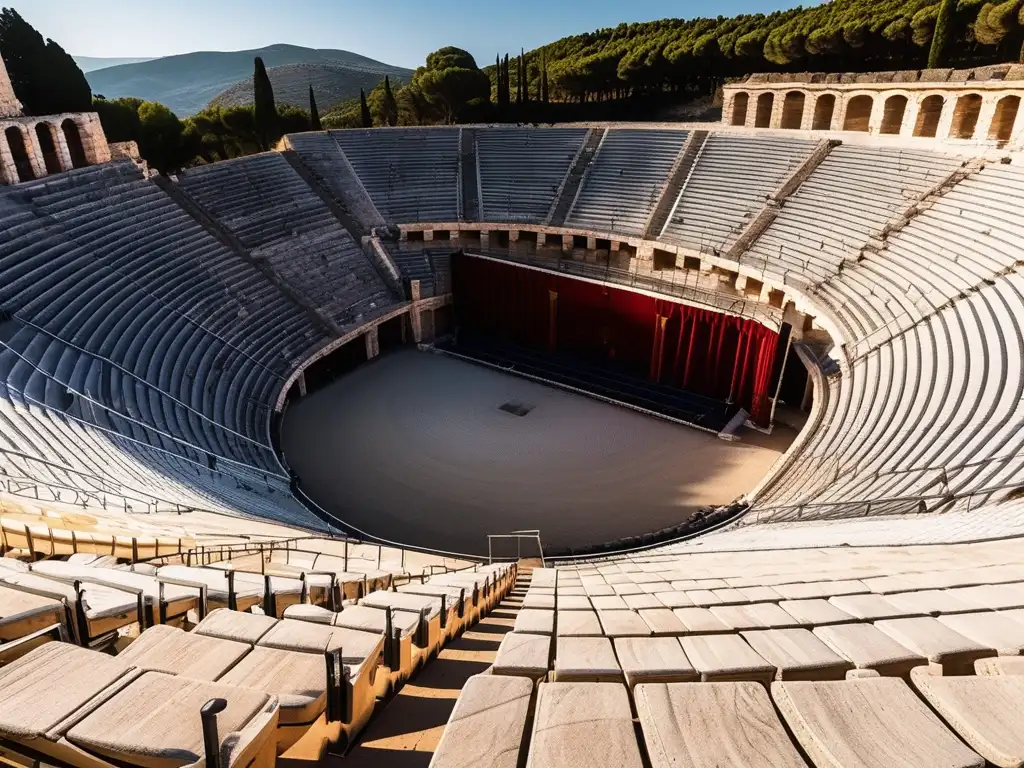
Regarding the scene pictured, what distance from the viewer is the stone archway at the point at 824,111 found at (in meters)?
23.9

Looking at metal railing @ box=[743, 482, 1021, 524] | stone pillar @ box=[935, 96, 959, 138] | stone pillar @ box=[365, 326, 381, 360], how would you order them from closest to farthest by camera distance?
metal railing @ box=[743, 482, 1021, 524]
stone pillar @ box=[935, 96, 959, 138]
stone pillar @ box=[365, 326, 381, 360]

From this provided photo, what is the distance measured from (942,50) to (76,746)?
106 feet

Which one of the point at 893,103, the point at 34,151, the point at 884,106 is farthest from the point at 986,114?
the point at 34,151

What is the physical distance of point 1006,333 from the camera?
1179cm

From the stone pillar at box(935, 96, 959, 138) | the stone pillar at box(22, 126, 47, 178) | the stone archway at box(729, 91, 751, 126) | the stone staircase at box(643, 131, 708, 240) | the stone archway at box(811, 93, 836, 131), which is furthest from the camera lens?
the stone archway at box(729, 91, 751, 126)

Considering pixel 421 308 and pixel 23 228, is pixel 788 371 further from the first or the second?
pixel 23 228

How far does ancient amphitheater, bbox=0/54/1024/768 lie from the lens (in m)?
2.10

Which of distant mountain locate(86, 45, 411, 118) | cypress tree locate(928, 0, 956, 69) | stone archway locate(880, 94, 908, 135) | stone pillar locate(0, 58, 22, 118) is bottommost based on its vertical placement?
stone archway locate(880, 94, 908, 135)

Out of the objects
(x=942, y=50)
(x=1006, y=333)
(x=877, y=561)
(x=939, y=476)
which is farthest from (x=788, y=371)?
(x=942, y=50)

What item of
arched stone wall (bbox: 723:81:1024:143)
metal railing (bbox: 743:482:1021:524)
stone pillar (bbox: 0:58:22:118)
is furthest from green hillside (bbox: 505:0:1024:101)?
stone pillar (bbox: 0:58:22:118)

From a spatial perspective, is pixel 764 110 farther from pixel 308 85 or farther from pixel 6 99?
pixel 308 85

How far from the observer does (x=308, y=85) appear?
A: 3718 inches

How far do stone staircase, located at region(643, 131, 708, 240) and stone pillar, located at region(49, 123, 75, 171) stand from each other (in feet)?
59.3

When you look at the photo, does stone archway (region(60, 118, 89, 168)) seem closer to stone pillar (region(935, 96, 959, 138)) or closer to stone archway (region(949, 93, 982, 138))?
stone pillar (region(935, 96, 959, 138))
